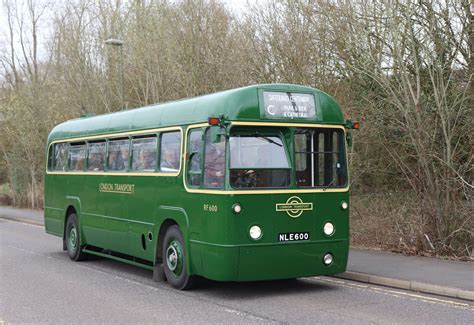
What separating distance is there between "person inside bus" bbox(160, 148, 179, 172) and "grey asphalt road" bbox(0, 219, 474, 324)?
1.92m

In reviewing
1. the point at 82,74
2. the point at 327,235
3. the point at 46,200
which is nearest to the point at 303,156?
the point at 327,235

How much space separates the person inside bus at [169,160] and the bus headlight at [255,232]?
1.84m

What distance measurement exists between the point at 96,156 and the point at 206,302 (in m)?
5.54

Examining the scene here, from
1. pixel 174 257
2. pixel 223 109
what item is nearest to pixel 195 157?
pixel 223 109

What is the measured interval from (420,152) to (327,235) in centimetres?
426

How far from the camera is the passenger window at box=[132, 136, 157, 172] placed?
1127 cm

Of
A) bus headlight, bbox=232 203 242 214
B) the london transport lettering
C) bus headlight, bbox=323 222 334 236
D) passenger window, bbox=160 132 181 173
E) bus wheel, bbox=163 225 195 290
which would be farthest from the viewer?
the london transport lettering

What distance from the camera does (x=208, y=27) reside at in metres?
22.8

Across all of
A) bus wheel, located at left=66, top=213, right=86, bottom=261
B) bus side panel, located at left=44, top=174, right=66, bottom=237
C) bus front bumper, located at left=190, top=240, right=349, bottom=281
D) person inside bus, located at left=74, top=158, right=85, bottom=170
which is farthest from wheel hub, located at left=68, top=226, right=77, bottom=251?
bus front bumper, located at left=190, top=240, right=349, bottom=281

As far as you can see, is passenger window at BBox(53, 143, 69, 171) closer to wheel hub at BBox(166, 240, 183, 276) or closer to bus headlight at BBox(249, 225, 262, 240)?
wheel hub at BBox(166, 240, 183, 276)

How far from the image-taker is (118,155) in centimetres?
1272

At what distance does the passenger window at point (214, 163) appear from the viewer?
9258 mm

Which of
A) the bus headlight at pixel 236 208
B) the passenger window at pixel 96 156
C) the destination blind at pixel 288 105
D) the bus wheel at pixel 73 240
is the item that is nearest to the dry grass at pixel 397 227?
the destination blind at pixel 288 105

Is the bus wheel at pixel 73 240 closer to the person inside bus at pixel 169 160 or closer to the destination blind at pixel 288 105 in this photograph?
the person inside bus at pixel 169 160
